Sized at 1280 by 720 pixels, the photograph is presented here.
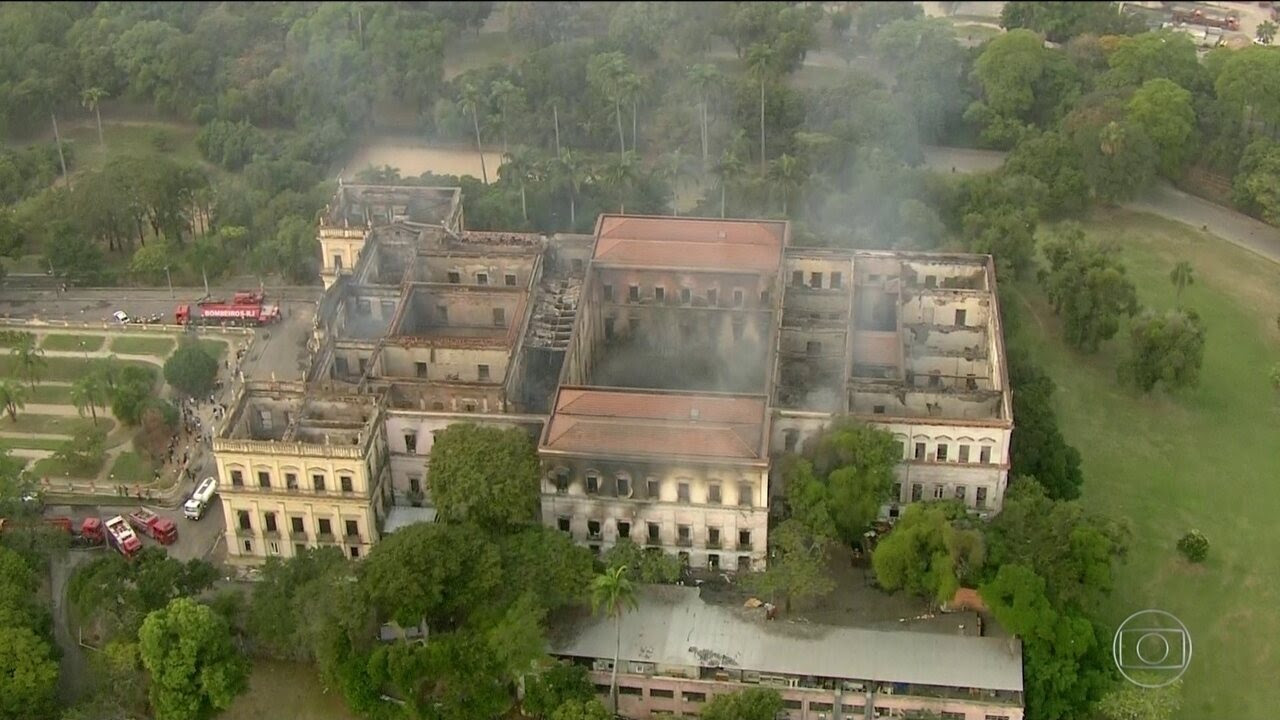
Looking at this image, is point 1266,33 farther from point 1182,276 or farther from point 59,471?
point 59,471

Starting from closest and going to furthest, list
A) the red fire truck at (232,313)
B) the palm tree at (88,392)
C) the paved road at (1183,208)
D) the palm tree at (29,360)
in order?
the palm tree at (88,392)
the palm tree at (29,360)
the red fire truck at (232,313)
the paved road at (1183,208)

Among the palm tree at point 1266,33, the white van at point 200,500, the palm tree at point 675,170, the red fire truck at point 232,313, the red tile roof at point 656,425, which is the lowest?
the white van at point 200,500

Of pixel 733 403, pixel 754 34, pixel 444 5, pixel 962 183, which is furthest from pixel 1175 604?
pixel 444 5

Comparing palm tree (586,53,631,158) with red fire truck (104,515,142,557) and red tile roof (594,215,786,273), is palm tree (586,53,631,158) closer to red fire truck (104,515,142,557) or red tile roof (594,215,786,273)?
red tile roof (594,215,786,273)

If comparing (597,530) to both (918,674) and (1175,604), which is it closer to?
(918,674)

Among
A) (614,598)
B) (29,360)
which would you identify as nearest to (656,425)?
(614,598)

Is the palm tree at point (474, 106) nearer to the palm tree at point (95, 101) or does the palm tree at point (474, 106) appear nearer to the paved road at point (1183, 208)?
the palm tree at point (95, 101)

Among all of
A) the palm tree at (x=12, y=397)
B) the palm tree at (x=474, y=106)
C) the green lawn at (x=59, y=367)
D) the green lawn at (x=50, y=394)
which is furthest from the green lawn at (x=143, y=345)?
the palm tree at (x=474, y=106)
